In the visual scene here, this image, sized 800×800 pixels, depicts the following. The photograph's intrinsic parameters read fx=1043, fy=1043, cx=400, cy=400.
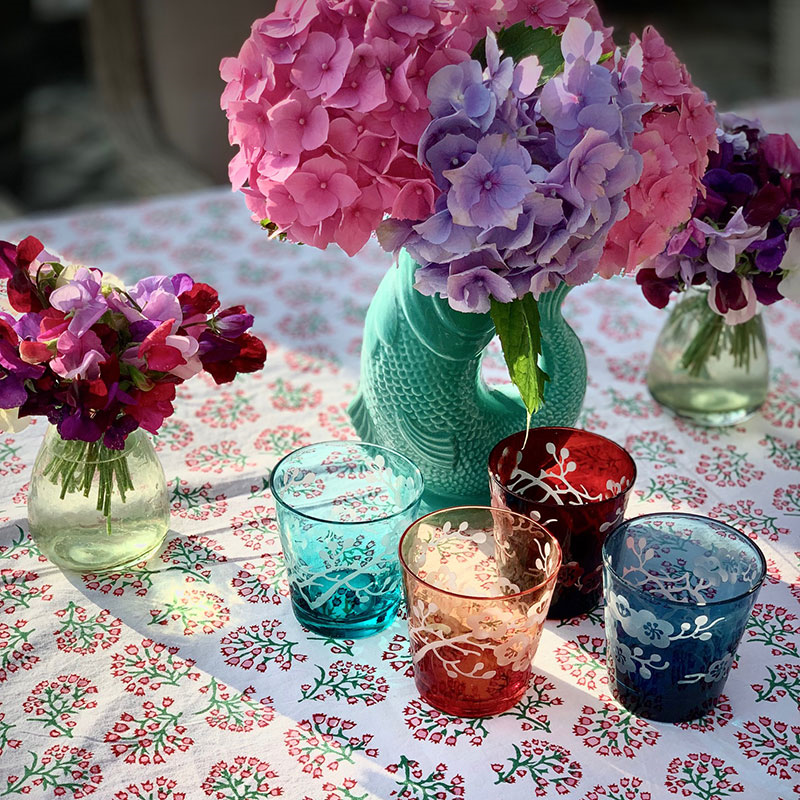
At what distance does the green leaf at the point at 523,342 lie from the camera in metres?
0.74

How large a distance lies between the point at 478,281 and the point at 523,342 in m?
0.06

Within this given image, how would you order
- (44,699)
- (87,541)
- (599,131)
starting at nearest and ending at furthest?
(599,131), (44,699), (87,541)

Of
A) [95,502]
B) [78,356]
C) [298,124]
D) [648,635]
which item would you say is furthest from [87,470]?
[648,635]

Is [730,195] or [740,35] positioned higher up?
[730,195]

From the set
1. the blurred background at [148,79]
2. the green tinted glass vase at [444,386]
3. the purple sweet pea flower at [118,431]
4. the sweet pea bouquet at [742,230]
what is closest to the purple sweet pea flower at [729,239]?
the sweet pea bouquet at [742,230]

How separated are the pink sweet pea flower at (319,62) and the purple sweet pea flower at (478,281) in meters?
0.14

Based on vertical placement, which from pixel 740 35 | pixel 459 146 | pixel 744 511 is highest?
pixel 459 146

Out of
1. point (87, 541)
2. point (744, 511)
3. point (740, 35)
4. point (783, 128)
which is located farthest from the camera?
point (740, 35)

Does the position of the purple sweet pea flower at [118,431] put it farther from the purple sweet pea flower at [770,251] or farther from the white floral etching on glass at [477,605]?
the purple sweet pea flower at [770,251]

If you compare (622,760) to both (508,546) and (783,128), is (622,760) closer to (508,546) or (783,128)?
(508,546)

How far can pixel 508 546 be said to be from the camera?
0.78m

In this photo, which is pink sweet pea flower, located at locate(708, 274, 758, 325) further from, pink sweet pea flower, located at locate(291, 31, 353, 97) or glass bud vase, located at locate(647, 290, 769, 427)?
pink sweet pea flower, located at locate(291, 31, 353, 97)

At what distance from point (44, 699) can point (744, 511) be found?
63 centimetres

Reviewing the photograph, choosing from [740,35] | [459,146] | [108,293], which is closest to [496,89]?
[459,146]
